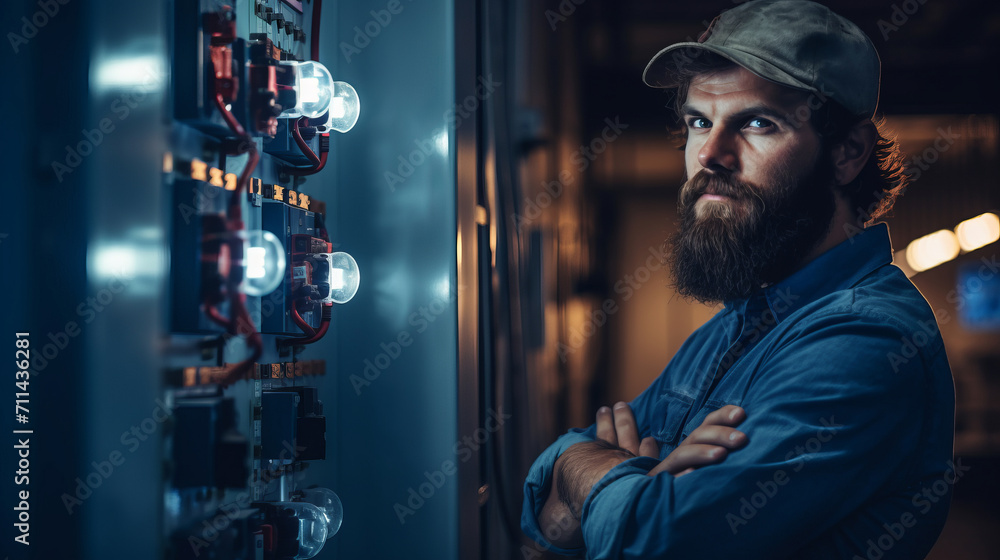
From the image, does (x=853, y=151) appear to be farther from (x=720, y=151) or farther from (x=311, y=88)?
(x=311, y=88)

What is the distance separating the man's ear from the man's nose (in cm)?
20

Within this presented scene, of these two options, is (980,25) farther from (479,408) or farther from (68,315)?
(68,315)

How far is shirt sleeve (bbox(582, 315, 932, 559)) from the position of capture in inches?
34.4

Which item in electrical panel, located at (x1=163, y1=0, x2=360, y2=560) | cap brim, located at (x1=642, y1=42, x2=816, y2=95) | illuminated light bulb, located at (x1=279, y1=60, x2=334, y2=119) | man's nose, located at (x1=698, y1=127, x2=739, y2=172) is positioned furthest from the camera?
man's nose, located at (x1=698, y1=127, x2=739, y2=172)

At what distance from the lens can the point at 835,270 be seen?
117cm

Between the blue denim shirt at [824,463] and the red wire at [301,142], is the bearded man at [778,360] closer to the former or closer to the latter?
the blue denim shirt at [824,463]

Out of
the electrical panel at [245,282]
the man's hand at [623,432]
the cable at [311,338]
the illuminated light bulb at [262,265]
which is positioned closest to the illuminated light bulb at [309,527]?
the electrical panel at [245,282]

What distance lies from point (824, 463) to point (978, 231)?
3.08 m

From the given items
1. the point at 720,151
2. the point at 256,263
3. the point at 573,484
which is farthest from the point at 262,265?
the point at 720,151

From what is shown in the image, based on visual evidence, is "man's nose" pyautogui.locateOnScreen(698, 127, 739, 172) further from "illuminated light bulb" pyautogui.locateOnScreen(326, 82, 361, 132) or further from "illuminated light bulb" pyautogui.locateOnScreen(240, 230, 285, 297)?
"illuminated light bulb" pyautogui.locateOnScreen(240, 230, 285, 297)

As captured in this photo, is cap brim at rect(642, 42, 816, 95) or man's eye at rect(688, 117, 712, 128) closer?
cap brim at rect(642, 42, 816, 95)

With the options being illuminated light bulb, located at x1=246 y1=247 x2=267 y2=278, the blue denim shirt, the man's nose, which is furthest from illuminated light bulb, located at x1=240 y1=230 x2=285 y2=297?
the man's nose

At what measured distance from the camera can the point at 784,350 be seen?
996mm

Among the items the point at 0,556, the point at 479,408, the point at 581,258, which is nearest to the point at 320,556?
the point at 479,408
